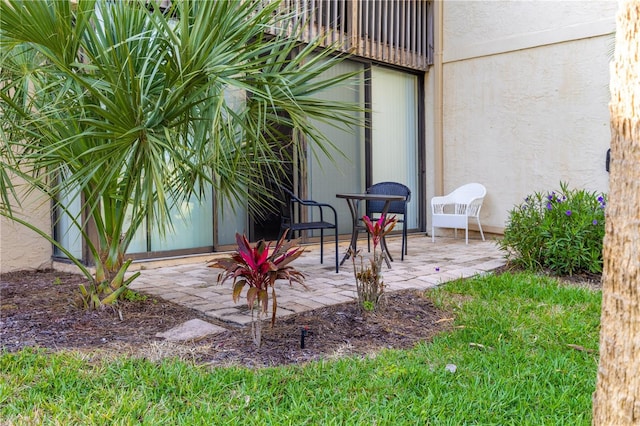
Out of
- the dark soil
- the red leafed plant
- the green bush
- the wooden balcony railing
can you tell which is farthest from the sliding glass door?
the red leafed plant

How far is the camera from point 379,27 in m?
6.86

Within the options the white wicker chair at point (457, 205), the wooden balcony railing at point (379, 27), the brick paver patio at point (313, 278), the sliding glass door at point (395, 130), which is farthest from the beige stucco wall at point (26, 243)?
the white wicker chair at point (457, 205)

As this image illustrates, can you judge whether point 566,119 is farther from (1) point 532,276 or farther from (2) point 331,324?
(2) point 331,324

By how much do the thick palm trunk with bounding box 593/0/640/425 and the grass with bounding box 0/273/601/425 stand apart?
79cm

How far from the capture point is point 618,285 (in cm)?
111

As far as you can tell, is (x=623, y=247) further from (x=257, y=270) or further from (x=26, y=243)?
(x=26, y=243)

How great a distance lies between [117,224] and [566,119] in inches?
220

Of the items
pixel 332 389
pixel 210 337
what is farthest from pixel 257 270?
pixel 332 389

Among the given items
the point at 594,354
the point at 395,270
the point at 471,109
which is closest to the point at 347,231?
the point at 395,270

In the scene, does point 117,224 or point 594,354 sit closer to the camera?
point 594,354

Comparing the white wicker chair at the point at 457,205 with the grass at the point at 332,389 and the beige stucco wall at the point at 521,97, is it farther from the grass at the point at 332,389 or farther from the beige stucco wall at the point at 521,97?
the grass at the point at 332,389

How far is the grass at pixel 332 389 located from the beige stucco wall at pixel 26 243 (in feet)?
8.14

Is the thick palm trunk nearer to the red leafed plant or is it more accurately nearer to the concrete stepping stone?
the red leafed plant

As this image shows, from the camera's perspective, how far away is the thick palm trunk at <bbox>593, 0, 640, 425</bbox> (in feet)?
3.55
